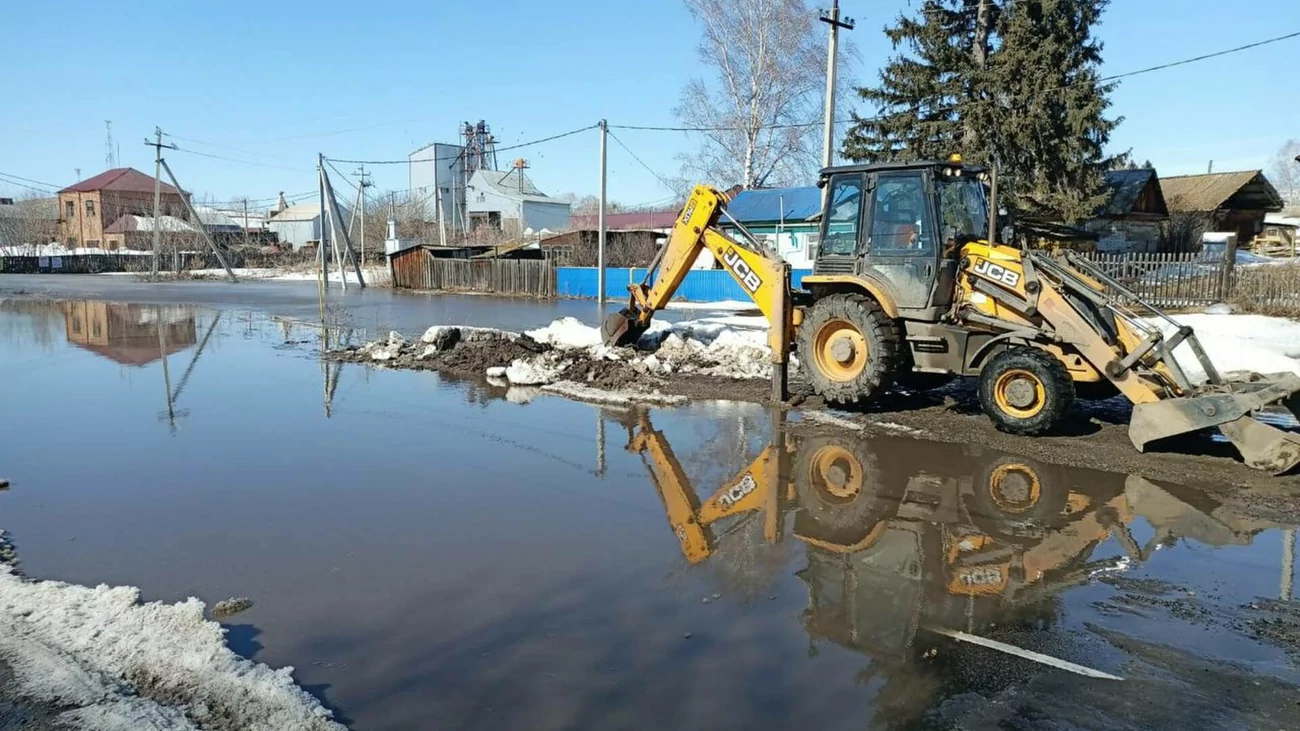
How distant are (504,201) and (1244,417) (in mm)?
66154

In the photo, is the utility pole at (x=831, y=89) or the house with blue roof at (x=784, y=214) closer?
the utility pole at (x=831, y=89)

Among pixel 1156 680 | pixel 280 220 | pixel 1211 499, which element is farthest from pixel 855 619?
pixel 280 220

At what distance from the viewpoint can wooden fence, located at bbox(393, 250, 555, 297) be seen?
119 ft

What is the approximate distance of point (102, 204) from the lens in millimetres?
82375

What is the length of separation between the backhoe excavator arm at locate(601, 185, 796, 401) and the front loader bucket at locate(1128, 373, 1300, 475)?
4.21 m

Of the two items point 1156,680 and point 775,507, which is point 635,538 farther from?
point 1156,680

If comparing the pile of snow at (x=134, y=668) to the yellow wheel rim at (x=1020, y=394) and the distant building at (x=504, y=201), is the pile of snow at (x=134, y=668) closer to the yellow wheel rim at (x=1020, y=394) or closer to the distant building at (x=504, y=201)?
the yellow wheel rim at (x=1020, y=394)

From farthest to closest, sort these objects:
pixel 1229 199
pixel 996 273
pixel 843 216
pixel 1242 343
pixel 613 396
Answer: pixel 1229 199
pixel 1242 343
pixel 613 396
pixel 843 216
pixel 996 273

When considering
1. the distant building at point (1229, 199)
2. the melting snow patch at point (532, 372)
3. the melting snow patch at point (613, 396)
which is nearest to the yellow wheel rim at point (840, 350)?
the melting snow patch at point (613, 396)

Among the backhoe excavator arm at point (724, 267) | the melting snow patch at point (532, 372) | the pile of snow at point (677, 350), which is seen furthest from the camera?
the pile of snow at point (677, 350)

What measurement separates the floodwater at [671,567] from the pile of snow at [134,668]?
0.22 meters

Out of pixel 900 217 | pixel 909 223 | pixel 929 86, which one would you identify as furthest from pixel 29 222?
pixel 909 223

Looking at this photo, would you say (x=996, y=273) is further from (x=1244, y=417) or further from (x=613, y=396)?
(x=613, y=396)

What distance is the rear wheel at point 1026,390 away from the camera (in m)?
8.52
